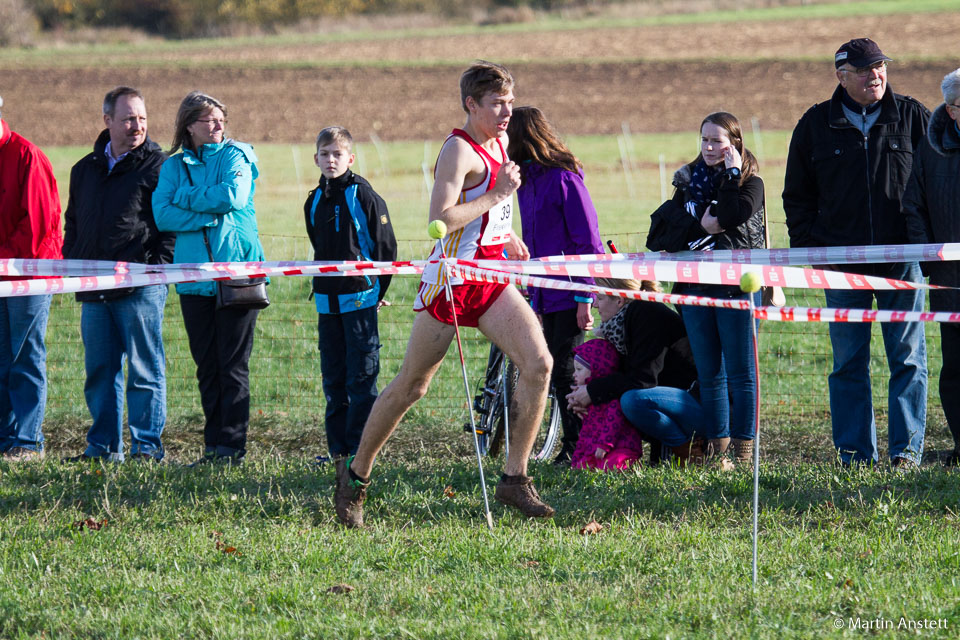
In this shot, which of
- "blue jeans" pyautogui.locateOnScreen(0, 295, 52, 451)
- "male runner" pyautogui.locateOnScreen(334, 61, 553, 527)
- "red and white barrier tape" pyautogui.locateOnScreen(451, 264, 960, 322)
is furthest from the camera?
"blue jeans" pyautogui.locateOnScreen(0, 295, 52, 451)

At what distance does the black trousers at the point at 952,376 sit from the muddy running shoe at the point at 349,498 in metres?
3.37

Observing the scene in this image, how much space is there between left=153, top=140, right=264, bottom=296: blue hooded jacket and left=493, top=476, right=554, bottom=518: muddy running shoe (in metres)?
2.66

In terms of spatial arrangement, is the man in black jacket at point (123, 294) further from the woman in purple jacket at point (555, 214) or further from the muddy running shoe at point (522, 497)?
the muddy running shoe at point (522, 497)

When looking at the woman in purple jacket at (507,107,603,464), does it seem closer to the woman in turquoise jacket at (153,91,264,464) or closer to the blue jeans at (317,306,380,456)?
the blue jeans at (317,306,380,456)

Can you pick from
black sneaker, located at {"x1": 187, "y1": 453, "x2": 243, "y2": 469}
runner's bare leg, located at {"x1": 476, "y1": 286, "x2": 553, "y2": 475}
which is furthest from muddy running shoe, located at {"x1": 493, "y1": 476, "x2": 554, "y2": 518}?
black sneaker, located at {"x1": 187, "y1": 453, "x2": 243, "y2": 469}

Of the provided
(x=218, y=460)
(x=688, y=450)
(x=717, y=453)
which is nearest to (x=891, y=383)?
(x=717, y=453)

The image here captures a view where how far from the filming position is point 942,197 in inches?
247

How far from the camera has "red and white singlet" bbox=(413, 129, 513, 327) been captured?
5.48m

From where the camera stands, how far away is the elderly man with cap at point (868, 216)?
21.5 feet

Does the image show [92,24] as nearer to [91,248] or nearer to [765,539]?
[91,248]

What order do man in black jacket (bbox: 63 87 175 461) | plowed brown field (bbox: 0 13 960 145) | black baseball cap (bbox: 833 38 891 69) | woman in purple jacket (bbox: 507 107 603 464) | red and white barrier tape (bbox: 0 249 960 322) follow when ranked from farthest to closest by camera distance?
plowed brown field (bbox: 0 13 960 145), man in black jacket (bbox: 63 87 175 461), woman in purple jacket (bbox: 507 107 603 464), black baseball cap (bbox: 833 38 891 69), red and white barrier tape (bbox: 0 249 960 322)

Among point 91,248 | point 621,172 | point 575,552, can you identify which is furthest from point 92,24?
point 575,552

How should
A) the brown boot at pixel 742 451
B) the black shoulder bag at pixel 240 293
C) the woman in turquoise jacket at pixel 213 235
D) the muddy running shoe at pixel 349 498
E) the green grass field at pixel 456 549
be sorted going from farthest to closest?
the woman in turquoise jacket at pixel 213 235
the black shoulder bag at pixel 240 293
the brown boot at pixel 742 451
the muddy running shoe at pixel 349 498
the green grass field at pixel 456 549

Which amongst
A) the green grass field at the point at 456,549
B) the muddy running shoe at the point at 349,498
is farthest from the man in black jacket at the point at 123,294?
the muddy running shoe at the point at 349,498
